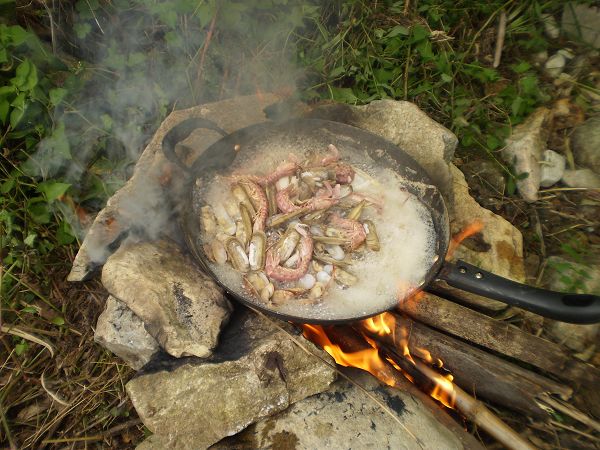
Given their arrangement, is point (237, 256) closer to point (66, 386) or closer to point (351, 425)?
point (351, 425)

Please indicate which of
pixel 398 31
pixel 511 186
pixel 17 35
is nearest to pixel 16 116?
pixel 17 35

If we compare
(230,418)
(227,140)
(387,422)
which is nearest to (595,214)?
(387,422)

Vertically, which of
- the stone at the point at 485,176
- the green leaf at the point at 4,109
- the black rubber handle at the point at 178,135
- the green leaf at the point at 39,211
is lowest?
the stone at the point at 485,176

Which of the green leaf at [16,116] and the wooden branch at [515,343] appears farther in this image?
the green leaf at [16,116]

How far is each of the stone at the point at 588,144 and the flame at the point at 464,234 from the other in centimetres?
125

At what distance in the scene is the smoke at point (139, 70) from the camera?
120 inches

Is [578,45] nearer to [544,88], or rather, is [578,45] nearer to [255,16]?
[544,88]

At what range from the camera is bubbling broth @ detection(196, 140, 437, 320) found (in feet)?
7.17

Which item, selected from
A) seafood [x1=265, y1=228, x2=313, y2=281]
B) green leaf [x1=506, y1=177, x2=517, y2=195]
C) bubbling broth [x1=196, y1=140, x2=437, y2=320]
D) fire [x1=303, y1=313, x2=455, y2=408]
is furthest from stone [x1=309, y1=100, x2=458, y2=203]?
seafood [x1=265, y1=228, x2=313, y2=281]

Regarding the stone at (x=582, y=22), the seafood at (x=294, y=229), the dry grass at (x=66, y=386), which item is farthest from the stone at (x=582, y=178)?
the dry grass at (x=66, y=386)

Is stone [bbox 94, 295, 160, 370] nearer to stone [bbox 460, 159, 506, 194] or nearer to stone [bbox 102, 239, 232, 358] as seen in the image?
stone [bbox 102, 239, 232, 358]

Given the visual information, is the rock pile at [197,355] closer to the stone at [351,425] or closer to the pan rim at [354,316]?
the stone at [351,425]

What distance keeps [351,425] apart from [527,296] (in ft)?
3.32

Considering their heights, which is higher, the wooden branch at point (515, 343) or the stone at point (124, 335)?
the stone at point (124, 335)
